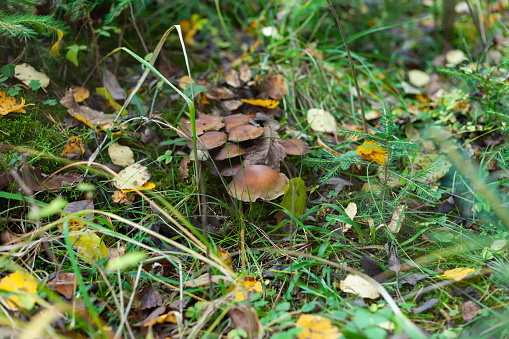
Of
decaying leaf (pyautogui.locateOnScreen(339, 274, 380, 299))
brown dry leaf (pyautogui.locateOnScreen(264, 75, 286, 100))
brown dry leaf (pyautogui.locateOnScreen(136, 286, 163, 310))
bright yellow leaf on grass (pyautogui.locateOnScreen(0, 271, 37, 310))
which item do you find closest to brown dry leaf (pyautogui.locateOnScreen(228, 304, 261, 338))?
brown dry leaf (pyautogui.locateOnScreen(136, 286, 163, 310))

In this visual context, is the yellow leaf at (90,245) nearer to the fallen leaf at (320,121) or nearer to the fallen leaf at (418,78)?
the fallen leaf at (320,121)

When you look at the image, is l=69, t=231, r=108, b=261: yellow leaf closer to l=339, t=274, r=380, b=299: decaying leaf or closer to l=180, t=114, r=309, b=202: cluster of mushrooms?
l=180, t=114, r=309, b=202: cluster of mushrooms

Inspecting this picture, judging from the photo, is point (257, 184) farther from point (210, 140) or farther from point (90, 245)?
point (90, 245)

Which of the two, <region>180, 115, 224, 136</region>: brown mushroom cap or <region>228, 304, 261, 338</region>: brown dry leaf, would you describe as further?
<region>180, 115, 224, 136</region>: brown mushroom cap

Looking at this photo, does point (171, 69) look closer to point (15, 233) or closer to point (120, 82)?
point (120, 82)

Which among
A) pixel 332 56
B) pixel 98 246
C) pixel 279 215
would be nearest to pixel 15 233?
pixel 98 246

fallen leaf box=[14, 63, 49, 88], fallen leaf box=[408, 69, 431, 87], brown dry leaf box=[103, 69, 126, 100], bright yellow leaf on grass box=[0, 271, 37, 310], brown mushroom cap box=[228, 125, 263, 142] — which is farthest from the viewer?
fallen leaf box=[408, 69, 431, 87]

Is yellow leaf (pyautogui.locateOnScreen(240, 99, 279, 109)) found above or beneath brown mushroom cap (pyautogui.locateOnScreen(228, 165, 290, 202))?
above
